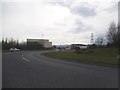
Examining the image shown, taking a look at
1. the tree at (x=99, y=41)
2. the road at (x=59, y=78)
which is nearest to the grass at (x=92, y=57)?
the road at (x=59, y=78)

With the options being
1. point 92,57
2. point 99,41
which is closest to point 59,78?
point 92,57

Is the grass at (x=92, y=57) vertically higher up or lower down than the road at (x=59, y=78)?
lower down

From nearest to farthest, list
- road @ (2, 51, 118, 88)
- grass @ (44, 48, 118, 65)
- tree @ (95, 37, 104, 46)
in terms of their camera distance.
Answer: road @ (2, 51, 118, 88) → grass @ (44, 48, 118, 65) → tree @ (95, 37, 104, 46)

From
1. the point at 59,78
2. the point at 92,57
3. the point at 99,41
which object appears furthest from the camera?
the point at 99,41

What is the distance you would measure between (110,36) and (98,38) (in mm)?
16899

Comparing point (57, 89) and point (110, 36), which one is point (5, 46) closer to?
point (110, 36)

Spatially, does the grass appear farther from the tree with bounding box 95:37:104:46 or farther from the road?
the tree with bounding box 95:37:104:46

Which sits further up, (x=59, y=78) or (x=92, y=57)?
(x=59, y=78)

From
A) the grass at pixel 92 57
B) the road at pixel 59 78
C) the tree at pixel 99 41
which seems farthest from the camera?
the tree at pixel 99 41

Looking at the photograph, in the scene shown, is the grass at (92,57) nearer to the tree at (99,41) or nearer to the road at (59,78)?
the road at (59,78)

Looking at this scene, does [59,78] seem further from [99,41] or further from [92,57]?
[99,41]

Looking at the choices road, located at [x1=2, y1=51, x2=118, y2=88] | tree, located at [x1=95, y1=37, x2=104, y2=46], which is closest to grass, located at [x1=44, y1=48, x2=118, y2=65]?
road, located at [x1=2, y1=51, x2=118, y2=88]

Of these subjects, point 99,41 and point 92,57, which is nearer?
point 92,57

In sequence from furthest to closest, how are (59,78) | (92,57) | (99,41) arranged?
(99,41) → (92,57) → (59,78)
